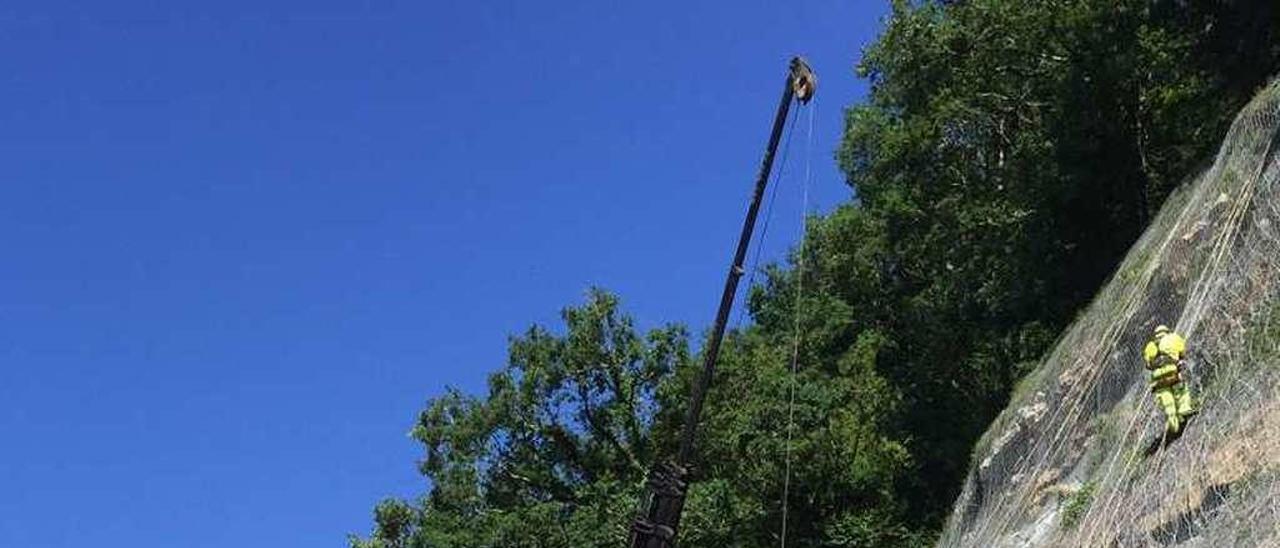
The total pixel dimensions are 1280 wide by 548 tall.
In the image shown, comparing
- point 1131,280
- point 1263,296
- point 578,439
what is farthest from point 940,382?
point 1263,296

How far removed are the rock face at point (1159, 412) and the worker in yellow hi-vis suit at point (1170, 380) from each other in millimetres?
222

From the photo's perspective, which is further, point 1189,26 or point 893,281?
point 893,281

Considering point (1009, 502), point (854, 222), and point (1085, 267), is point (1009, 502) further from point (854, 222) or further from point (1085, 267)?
point (854, 222)

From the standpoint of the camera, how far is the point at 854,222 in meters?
41.8

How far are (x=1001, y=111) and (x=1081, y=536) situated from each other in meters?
20.6

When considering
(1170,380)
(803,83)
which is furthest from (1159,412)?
(803,83)

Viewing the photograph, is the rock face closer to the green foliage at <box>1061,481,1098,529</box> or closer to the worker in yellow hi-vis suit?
the green foliage at <box>1061,481,1098,529</box>

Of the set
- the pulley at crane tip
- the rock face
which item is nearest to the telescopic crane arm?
the pulley at crane tip

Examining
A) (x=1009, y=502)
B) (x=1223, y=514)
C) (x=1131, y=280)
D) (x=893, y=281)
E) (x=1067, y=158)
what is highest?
(x=893, y=281)

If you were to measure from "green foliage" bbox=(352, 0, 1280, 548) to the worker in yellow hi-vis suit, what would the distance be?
10.5m

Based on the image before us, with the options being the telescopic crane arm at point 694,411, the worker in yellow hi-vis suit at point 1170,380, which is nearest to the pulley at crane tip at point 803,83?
the telescopic crane arm at point 694,411

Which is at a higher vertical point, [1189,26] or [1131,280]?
[1189,26]

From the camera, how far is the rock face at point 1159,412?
1273 centimetres

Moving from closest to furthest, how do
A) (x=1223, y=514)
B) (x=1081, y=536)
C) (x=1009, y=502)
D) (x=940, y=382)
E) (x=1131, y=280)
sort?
(x=1223, y=514), (x=1081, y=536), (x=1009, y=502), (x=1131, y=280), (x=940, y=382)
